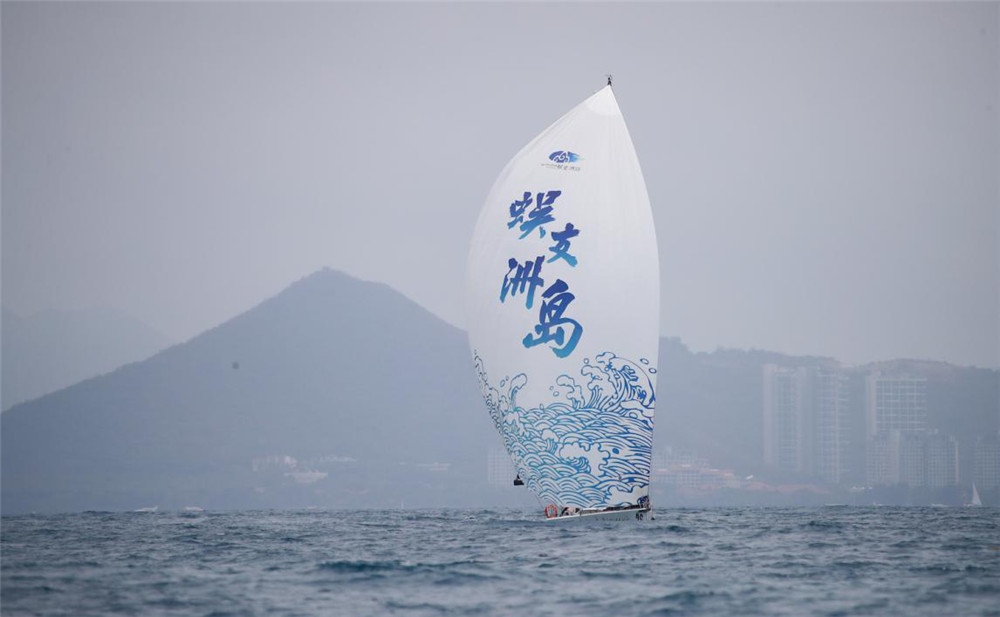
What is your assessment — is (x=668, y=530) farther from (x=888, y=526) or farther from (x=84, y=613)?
(x=84, y=613)

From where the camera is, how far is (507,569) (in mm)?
34031

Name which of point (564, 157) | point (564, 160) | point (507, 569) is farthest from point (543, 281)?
point (507, 569)

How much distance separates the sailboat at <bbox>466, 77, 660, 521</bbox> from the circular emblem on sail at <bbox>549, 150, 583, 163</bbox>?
3 cm

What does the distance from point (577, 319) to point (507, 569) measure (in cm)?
1111

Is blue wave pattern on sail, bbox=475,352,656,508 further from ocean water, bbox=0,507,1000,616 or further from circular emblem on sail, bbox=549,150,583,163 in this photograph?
circular emblem on sail, bbox=549,150,583,163

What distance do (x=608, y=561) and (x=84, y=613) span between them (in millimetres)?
13431

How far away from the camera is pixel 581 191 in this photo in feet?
144

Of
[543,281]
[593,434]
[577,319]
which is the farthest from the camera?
[543,281]

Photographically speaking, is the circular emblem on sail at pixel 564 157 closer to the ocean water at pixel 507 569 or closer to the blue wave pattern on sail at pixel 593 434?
the blue wave pattern on sail at pixel 593 434

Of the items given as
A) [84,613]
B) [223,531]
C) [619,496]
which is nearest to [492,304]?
[619,496]

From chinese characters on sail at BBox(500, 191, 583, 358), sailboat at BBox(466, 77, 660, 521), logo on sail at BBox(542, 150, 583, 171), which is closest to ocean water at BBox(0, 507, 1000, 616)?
sailboat at BBox(466, 77, 660, 521)

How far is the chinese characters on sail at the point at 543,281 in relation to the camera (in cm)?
4306

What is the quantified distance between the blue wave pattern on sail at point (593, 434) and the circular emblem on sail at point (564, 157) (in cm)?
653

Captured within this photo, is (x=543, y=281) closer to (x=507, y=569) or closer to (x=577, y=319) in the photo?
(x=577, y=319)
